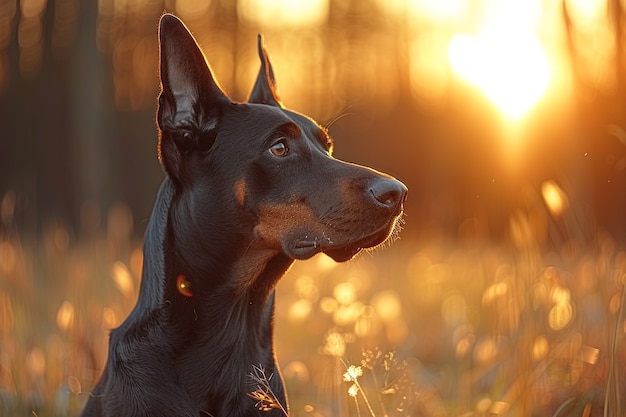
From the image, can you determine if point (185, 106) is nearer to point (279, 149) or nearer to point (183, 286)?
point (279, 149)

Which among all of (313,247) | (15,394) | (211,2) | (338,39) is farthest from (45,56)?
(313,247)

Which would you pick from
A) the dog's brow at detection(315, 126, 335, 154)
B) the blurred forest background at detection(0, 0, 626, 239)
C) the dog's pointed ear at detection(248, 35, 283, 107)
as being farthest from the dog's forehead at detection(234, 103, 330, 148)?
the blurred forest background at detection(0, 0, 626, 239)

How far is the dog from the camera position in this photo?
2.79 metres

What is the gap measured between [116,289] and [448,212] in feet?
9.37

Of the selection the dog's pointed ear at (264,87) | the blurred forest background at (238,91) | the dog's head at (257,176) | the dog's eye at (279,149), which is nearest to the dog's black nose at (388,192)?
the dog's head at (257,176)

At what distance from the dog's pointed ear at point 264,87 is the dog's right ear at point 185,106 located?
1.64ft

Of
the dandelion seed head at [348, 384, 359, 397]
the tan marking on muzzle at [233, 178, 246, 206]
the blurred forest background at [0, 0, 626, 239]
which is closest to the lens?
the dandelion seed head at [348, 384, 359, 397]

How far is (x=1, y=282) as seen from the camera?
17.5 feet

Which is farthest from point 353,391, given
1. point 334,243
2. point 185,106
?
point 185,106

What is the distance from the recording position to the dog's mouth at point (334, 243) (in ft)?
9.29

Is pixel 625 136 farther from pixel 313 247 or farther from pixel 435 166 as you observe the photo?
pixel 435 166

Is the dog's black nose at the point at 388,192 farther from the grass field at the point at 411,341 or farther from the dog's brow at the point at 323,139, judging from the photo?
the dog's brow at the point at 323,139

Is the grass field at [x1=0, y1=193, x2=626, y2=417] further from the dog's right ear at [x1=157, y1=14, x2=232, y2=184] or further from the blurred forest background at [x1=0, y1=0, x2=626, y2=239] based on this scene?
the blurred forest background at [x1=0, y1=0, x2=626, y2=239]

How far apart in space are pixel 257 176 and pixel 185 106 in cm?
42
